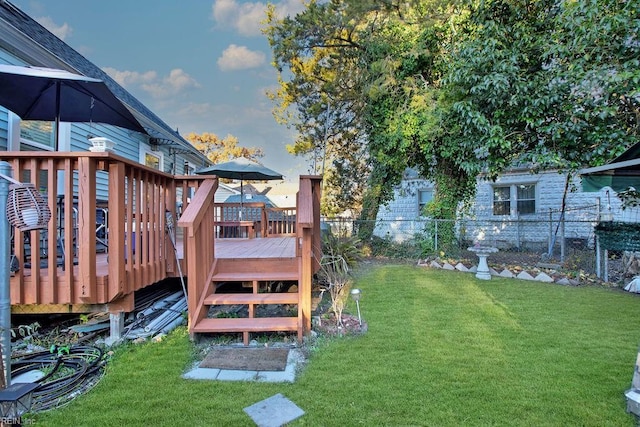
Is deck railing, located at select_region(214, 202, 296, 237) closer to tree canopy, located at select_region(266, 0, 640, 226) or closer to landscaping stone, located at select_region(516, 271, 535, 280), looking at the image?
tree canopy, located at select_region(266, 0, 640, 226)

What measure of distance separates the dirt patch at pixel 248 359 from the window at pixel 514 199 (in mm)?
10245

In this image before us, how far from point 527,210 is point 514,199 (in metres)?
0.51

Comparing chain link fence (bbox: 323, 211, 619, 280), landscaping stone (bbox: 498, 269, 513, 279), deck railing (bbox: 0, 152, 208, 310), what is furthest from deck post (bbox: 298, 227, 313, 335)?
landscaping stone (bbox: 498, 269, 513, 279)

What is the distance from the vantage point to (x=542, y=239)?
32.5 feet

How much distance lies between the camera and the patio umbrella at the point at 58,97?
2.93 meters

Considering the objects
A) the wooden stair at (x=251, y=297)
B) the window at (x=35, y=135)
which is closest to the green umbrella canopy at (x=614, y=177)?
the wooden stair at (x=251, y=297)

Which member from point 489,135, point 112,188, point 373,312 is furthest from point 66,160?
point 489,135

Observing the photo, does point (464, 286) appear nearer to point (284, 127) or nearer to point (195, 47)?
point (284, 127)

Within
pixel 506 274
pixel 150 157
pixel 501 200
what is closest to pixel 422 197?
pixel 501 200

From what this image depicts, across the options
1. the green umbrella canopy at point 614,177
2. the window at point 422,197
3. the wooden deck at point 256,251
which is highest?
the window at point 422,197

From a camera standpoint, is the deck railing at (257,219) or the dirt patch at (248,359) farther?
the deck railing at (257,219)

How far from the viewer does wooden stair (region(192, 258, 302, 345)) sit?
126 inches

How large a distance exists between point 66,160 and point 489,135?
669 centimetres

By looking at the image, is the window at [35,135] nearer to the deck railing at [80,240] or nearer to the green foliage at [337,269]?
the deck railing at [80,240]
